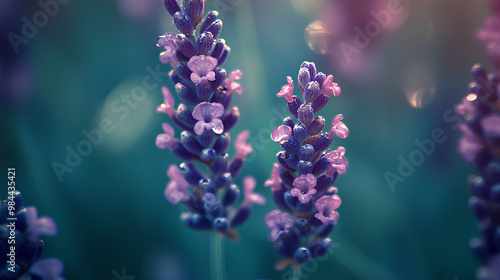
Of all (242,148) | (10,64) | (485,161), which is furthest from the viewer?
(10,64)

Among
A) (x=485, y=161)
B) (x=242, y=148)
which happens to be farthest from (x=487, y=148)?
(x=242, y=148)

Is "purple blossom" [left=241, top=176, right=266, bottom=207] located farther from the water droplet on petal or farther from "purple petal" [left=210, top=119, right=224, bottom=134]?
the water droplet on petal

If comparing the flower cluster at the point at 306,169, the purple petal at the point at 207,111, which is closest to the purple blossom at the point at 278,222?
the flower cluster at the point at 306,169

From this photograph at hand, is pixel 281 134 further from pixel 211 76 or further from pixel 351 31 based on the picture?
pixel 351 31

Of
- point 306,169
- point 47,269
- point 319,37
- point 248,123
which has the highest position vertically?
point 319,37

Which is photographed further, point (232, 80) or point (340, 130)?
point (232, 80)

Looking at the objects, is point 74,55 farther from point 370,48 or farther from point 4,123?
point 370,48
